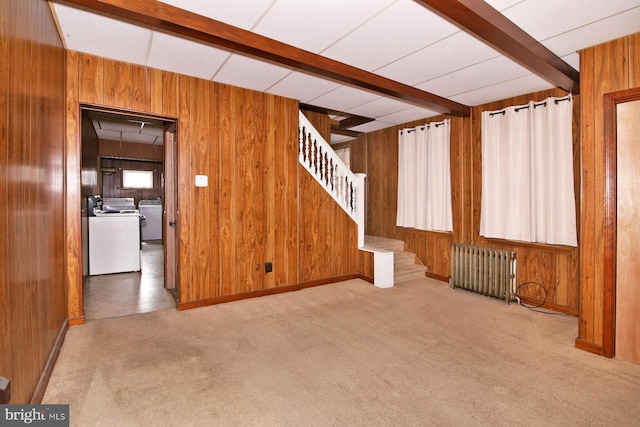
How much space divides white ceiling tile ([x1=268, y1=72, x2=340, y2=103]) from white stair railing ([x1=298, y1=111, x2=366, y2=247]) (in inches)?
16.7

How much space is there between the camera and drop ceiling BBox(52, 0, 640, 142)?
7.92 feet

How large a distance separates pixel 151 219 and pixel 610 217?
9.76 metres

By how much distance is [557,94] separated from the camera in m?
3.93

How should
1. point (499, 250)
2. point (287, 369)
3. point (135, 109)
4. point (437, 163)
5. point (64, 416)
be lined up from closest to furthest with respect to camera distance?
point (64, 416) < point (287, 369) < point (135, 109) < point (499, 250) < point (437, 163)

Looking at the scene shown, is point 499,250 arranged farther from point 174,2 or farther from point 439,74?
point 174,2

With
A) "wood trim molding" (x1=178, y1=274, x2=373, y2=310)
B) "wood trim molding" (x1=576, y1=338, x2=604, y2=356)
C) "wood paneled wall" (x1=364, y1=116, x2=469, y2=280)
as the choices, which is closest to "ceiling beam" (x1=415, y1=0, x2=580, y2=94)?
"wood paneled wall" (x1=364, y1=116, x2=469, y2=280)

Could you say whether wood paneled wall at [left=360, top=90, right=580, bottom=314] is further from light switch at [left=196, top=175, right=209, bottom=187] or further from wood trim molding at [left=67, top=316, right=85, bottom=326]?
wood trim molding at [left=67, top=316, right=85, bottom=326]

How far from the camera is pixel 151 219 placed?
930 cm

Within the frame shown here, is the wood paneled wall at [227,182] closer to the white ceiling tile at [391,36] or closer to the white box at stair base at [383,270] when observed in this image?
the white box at stair base at [383,270]

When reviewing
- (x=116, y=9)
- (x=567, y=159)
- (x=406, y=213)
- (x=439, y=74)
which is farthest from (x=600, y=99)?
(x=116, y=9)

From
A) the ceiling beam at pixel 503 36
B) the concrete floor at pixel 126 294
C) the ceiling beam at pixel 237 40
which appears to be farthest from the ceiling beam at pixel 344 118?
the concrete floor at pixel 126 294

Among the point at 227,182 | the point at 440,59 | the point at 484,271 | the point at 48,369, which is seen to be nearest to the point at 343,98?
the point at 440,59

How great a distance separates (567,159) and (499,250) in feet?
4.34

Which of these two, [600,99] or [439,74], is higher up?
[439,74]
